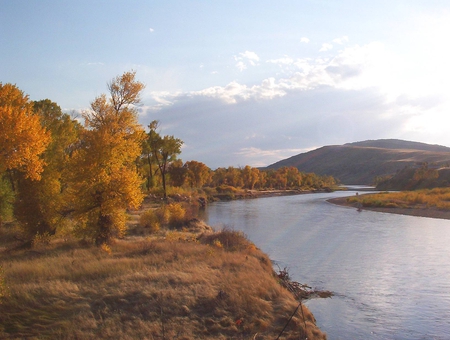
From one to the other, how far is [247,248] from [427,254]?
13402mm

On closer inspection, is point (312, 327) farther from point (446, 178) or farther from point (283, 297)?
point (446, 178)

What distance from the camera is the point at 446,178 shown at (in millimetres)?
82500

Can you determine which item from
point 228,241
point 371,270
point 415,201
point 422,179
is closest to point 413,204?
point 415,201

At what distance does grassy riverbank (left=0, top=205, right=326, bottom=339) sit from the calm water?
9.00 ft

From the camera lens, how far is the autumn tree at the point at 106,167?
1880cm

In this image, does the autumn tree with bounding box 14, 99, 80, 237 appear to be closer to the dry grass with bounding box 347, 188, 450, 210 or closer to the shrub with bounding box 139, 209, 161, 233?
the shrub with bounding box 139, 209, 161, 233

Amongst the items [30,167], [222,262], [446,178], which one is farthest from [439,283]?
[446,178]

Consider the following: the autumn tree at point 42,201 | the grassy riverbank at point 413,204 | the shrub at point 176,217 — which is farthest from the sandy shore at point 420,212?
the autumn tree at point 42,201

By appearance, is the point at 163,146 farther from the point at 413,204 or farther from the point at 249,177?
the point at 249,177

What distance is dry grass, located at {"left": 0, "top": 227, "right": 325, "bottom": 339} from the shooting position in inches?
411

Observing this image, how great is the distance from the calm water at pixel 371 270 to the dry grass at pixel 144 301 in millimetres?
2889

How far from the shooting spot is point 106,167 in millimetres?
19141

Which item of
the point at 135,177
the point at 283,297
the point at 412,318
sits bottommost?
the point at 412,318

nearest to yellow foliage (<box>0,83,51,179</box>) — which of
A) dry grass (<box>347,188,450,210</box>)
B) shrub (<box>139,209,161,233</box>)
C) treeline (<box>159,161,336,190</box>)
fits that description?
shrub (<box>139,209,161,233</box>)
